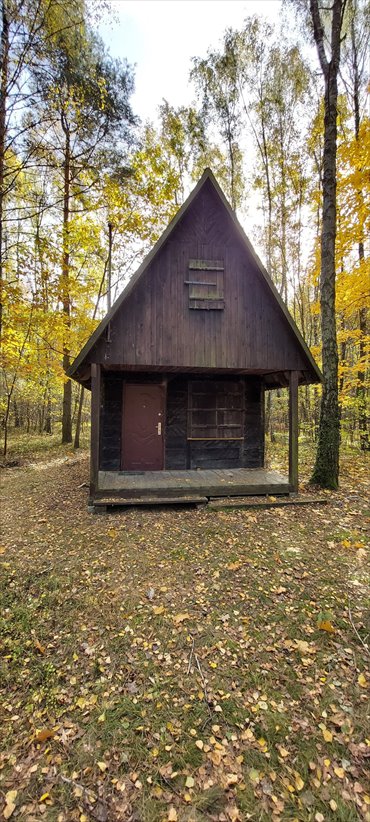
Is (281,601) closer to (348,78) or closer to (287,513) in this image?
(287,513)

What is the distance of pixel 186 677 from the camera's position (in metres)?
2.99

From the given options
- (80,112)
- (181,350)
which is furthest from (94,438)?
(80,112)

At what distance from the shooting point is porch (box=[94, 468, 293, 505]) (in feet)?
21.9

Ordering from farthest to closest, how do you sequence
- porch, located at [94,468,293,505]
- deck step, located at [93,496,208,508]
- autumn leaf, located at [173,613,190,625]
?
porch, located at [94,468,293,505] < deck step, located at [93,496,208,508] < autumn leaf, located at [173,613,190,625]

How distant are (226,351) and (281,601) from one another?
4.75 m

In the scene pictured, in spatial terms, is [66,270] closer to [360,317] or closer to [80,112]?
[80,112]

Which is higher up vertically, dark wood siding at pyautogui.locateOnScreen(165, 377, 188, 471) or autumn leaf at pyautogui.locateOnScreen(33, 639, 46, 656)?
dark wood siding at pyautogui.locateOnScreen(165, 377, 188, 471)

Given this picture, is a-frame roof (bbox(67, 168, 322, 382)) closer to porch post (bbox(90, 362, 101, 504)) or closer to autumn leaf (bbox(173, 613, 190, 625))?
porch post (bbox(90, 362, 101, 504))

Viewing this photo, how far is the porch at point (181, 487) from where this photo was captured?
666 cm

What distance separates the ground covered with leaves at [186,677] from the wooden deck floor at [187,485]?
1.40m

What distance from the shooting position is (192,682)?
294 cm

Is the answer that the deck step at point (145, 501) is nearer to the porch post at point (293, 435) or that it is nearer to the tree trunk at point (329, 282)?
the porch post at point (293, 435)

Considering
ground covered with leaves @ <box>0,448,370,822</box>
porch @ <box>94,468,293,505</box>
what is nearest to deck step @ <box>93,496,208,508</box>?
porch @ <box>94,468,293,505</box>

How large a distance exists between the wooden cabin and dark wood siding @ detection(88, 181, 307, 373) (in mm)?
21
